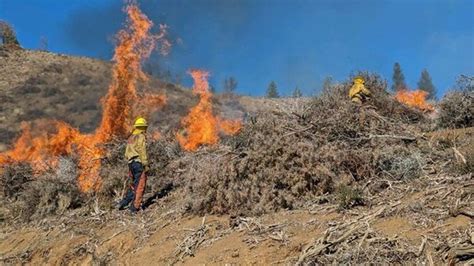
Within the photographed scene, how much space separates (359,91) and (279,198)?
512 cm

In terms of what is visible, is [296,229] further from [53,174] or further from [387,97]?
[53,174]

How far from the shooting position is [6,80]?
51.0m

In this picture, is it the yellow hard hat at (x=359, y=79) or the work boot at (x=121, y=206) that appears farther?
the yellow hard hat at (x=359, y=79)

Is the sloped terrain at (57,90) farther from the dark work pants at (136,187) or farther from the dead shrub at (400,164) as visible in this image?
the dead shrub at (400,164)

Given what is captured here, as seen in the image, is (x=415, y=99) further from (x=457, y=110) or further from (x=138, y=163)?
(x=138, y=163)

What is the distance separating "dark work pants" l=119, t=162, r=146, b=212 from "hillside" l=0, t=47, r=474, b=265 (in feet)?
0.94

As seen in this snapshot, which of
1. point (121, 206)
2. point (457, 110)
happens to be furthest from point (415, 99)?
point (121, 206)

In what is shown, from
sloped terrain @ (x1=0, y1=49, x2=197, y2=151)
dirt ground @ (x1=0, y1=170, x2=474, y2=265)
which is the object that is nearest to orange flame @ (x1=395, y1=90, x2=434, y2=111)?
dirt ground @ (x1=0, y1=170, x2=474, y2=265)

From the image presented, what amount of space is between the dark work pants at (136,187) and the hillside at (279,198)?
11.3 inches

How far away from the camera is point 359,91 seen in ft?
44.8

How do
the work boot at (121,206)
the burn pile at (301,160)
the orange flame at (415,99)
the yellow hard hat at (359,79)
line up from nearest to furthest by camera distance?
the burn pile at (301,160)
the work boot at (121,206)
the yellow hard hat at (359,79)
the orange flame at (415,99)

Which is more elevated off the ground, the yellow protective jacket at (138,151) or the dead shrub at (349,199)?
the yellow protective jacket at (138,151)

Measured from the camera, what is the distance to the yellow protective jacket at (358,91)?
1343 centimetres

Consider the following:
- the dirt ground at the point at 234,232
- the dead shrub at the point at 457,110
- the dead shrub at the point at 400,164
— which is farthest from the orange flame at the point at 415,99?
the dirt ground at the point at 234,232
